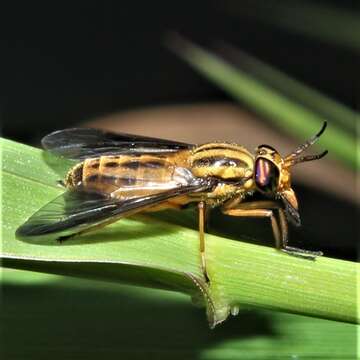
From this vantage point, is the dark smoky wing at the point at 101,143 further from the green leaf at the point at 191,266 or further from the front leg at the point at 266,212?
the green leaf at the point at 191,266

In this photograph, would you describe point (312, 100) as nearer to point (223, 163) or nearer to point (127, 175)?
point (223, 163)

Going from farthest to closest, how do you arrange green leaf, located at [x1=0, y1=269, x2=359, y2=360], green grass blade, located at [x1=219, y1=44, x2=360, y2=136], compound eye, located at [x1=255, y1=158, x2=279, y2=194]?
green grass blade, located at [x1=219, y1=44, x2=360, y2=136] → compound eye, located at [x1=255, y1=158, x2=279, y2=194] → green leaf, located at [x1=0, y1=269, x2=359, y2=360]

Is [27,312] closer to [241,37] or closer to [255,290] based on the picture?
[255,290]

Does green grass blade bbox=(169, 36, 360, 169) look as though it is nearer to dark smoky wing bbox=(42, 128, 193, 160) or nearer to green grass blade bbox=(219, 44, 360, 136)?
green grass blade bbox=(219, 44, 360, 136)

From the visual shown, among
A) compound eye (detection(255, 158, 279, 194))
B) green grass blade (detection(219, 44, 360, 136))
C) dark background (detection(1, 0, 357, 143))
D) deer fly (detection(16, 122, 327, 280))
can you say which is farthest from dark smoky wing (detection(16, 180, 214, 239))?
dark background (detection(1, 0, 357, 143))

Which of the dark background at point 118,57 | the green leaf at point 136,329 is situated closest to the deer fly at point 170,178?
the green leaf at point 136,329

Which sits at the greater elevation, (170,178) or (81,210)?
(170,178)

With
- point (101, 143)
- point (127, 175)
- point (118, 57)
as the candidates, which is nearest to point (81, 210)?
point (127, 175)
